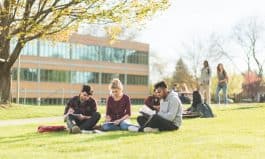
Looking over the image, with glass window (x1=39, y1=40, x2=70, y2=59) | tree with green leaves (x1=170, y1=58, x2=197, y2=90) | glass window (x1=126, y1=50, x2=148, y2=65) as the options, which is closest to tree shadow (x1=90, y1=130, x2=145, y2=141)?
glass window (x1=39, y1=40, x2=70, y2=59)

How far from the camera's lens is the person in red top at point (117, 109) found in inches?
500

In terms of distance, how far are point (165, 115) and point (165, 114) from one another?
31mm

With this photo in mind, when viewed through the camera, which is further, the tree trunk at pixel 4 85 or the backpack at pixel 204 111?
the tree trunk at pixel 4 85

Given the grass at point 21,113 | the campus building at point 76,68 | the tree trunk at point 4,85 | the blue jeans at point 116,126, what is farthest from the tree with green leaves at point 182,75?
the blue jeans at point 116,126

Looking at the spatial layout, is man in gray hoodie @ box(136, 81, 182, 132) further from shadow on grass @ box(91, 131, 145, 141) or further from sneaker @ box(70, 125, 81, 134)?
sneaker @ box(70, 125, 81, 134)

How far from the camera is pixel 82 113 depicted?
1302 cm

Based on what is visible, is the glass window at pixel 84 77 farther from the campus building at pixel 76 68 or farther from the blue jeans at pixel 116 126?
the blue jeans at pixel 116 126

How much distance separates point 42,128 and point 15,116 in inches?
404

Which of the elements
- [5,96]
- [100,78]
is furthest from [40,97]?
[5,96]

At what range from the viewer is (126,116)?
12891mm

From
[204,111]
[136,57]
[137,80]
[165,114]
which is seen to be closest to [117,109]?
[165,114]

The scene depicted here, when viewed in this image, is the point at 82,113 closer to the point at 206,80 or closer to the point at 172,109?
the point at 172,109

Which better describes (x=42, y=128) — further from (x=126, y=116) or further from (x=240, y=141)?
(x=240, y=141)

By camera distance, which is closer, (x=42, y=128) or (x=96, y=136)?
(x=96, y=136)
